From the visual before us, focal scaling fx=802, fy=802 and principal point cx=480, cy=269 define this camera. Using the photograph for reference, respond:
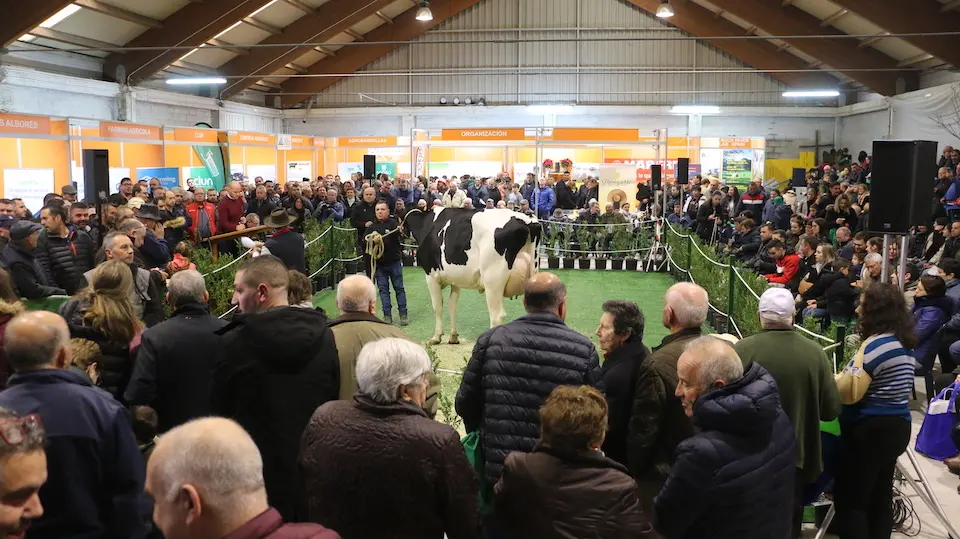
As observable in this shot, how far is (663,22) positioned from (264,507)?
29717 millimetres

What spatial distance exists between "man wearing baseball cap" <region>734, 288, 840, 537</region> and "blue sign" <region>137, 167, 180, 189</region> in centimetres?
1598

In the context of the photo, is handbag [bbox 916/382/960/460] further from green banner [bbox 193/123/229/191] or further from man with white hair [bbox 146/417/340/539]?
green banner [bbox 193/123/229/191]

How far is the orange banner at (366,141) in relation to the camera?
26.4m

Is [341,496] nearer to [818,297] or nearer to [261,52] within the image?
[818,297]

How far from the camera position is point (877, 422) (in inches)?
156

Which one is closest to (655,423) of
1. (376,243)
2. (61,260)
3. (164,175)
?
(61,260)

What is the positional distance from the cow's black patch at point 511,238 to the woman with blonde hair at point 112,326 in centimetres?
508

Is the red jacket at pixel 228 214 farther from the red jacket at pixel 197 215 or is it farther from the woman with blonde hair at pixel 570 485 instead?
the woman with blonde hair at pixel 570 485

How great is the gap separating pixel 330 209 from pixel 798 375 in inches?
489

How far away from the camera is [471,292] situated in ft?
43.8

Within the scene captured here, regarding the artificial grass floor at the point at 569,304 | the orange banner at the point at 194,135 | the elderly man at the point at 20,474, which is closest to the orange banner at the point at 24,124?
the orange banner at the point at 194,135

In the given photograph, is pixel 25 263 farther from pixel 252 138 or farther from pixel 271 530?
pixel 252 138

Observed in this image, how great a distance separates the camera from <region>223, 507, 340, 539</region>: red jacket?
5.55 ft

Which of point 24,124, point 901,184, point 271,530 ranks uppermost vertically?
point 24,124
